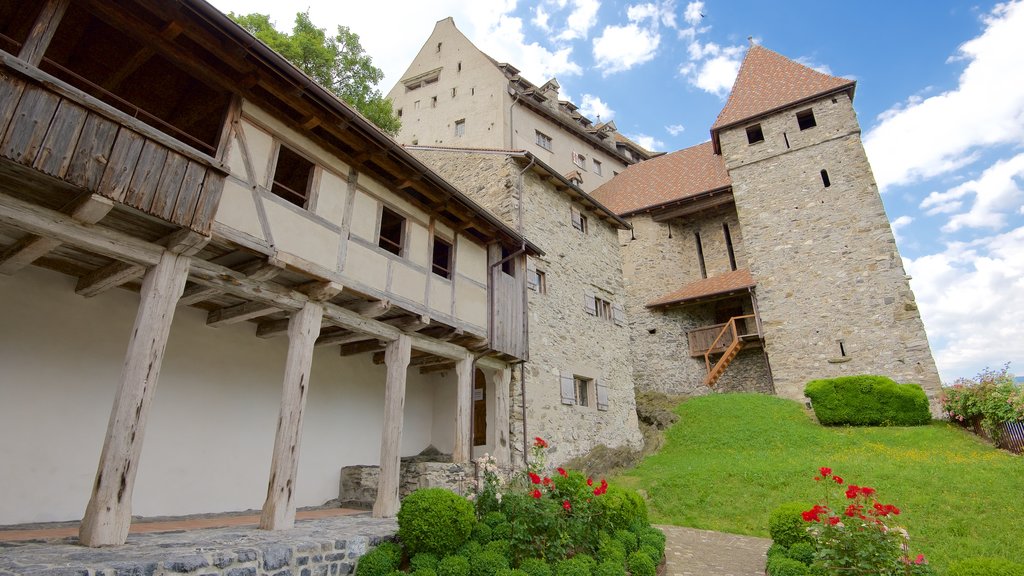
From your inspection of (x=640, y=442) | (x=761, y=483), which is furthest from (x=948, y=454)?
(x=640, y=442)

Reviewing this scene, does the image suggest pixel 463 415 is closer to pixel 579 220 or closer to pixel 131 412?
pixel 131 412

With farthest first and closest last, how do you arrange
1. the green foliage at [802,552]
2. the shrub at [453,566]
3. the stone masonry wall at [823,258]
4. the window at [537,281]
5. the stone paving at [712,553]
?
the stone masonry wall at [823,258], the window at [537,281], the stone paving at [712,553], the green foliage at [802,552], the shrub at [453,566]

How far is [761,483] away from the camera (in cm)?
1004

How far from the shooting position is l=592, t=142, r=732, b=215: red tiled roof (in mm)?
22734

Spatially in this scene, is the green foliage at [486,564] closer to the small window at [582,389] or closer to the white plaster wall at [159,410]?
the white plaster wall at [159,410]

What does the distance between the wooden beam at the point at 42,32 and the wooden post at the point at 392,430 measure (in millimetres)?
5428

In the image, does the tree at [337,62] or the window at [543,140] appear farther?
the window at [543,140]

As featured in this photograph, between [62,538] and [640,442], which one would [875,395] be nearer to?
[640,442]

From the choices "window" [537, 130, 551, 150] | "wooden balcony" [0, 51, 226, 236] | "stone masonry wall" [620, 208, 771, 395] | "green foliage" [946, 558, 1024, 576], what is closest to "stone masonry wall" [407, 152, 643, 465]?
"stone masonry wall" [620, 208, 771, 395]

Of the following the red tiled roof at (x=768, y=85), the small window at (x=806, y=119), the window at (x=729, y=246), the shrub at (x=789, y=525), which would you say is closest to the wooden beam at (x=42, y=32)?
the shrub at (x=789, y=525)

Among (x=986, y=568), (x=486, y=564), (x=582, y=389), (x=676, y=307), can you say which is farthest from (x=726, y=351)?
(x=486, y=564)

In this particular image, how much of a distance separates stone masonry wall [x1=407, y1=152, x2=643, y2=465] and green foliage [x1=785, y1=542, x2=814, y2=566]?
224 inches

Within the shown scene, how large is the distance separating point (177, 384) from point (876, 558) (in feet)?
28.7

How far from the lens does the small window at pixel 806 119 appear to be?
19.9m
